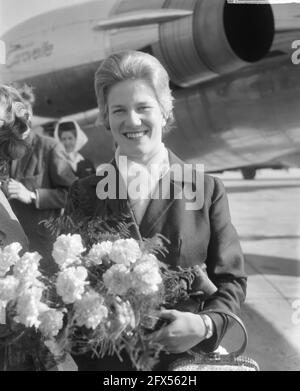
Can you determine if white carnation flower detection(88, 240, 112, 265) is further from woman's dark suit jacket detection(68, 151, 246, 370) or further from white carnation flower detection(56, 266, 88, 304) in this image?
woman's dark suit jacket detection(68, 151, 246, 370)

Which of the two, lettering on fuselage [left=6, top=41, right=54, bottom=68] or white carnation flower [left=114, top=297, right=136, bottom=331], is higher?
lettering on fuselage [left=6, top=41, right=54, bottom=68]

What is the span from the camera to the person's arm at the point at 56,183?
2.05 metres

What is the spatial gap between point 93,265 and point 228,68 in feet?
3.30

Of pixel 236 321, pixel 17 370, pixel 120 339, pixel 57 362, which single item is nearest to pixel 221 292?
pixel 236 321

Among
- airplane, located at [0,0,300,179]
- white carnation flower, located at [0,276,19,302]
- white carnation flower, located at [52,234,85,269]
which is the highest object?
airplane, located at [0,0,300,179]

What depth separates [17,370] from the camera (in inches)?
63.0

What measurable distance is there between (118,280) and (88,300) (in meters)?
0.09

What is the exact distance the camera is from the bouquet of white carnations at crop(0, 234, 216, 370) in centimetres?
137

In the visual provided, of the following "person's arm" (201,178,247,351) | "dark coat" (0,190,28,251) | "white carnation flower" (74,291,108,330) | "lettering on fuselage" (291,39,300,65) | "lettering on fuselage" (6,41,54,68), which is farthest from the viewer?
"lettering on fuselage" (6,41,54,68)

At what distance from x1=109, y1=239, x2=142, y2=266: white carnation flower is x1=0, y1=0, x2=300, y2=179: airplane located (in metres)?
0.65

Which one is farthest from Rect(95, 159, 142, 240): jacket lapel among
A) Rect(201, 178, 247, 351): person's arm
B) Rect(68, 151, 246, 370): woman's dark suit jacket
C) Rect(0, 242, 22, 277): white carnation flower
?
Rect(0, 242, 22, 277): white carnation flower

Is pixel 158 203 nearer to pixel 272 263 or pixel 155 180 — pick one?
pixel 155 180

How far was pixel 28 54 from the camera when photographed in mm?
2180

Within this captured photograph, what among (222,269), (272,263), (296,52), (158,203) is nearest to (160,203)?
(158,203)
